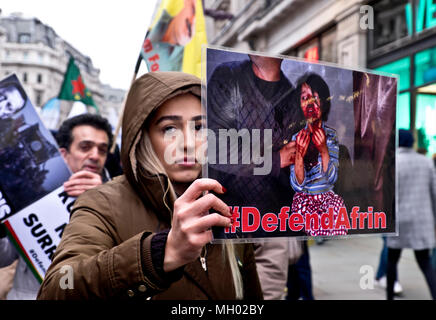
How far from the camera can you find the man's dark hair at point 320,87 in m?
1.29

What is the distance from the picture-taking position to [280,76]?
1.26 meters

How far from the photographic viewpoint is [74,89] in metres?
4.41

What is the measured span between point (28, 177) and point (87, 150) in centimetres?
66

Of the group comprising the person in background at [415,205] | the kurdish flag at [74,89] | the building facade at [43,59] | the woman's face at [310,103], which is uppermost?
the building facade at [43,59]

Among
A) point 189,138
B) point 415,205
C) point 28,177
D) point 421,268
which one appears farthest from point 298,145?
point 421,268

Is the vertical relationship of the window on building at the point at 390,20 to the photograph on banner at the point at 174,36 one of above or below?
above

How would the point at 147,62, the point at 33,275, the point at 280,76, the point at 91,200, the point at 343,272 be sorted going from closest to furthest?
1. the point at 280,76
2. the point at 91,200
3. the point at 33,275
4. the point at 147,62
5. the point at 343,272

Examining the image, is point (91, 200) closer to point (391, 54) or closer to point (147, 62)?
point (147, 62)

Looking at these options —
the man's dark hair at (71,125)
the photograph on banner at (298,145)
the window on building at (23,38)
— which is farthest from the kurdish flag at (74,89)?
the photograph on banner at (298,145)

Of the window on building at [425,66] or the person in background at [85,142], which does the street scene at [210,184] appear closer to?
the person in background at [85,142]

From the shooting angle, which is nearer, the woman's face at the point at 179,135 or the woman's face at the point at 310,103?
the woman's face at the point at 310,103

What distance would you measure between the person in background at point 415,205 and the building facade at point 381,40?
923 mm
